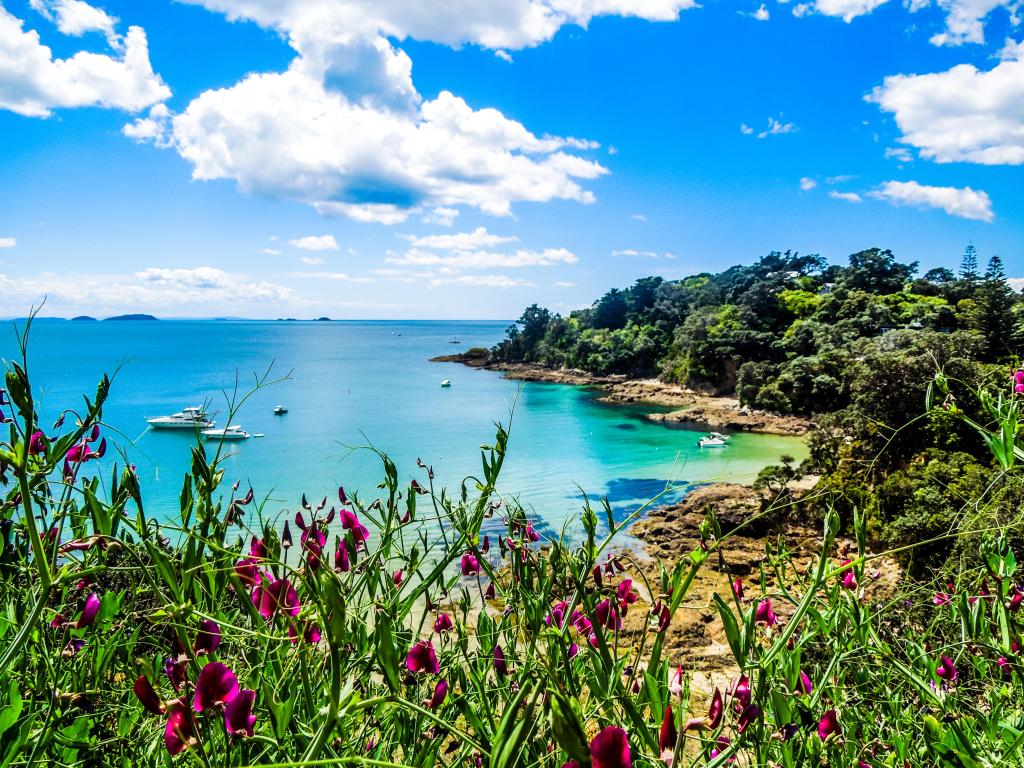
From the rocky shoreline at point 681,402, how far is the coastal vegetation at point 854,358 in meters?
0.79

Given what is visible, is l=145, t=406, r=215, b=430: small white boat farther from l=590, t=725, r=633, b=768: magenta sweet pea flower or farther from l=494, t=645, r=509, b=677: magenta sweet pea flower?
l=590, t=725, r=633, b=768: magenta sweet pea flower

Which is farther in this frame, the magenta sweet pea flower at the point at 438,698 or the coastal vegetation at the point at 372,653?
the magenta sweet pea flower at the point at 438,698

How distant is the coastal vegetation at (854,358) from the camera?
885 centimetres

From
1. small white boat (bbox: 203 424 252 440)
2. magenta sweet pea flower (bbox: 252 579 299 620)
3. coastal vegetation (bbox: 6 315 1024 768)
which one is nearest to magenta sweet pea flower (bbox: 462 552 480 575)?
coastal vegetation (bbox: 6 315 1024 768)

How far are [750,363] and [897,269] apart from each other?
15.7 metres

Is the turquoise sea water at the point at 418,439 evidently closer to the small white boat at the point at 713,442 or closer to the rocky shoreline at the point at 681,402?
the small white boat at the point at 713,442

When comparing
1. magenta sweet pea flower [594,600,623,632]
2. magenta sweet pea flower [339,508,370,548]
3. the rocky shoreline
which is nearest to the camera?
magenta sweet pea flower [594,600,623,632]

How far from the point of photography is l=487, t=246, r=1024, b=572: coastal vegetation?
8.85m

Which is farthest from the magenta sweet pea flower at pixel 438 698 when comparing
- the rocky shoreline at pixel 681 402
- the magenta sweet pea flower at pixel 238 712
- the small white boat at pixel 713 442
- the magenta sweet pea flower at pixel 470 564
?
the small white boat at pixel 713 442

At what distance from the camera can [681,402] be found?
34688 millimetres

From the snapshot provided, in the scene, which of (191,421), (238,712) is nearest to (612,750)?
(238,712)

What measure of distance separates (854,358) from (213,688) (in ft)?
96.4

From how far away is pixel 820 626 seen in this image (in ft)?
3.83

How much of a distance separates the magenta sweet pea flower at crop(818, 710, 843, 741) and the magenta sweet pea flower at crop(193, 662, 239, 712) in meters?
1.12
